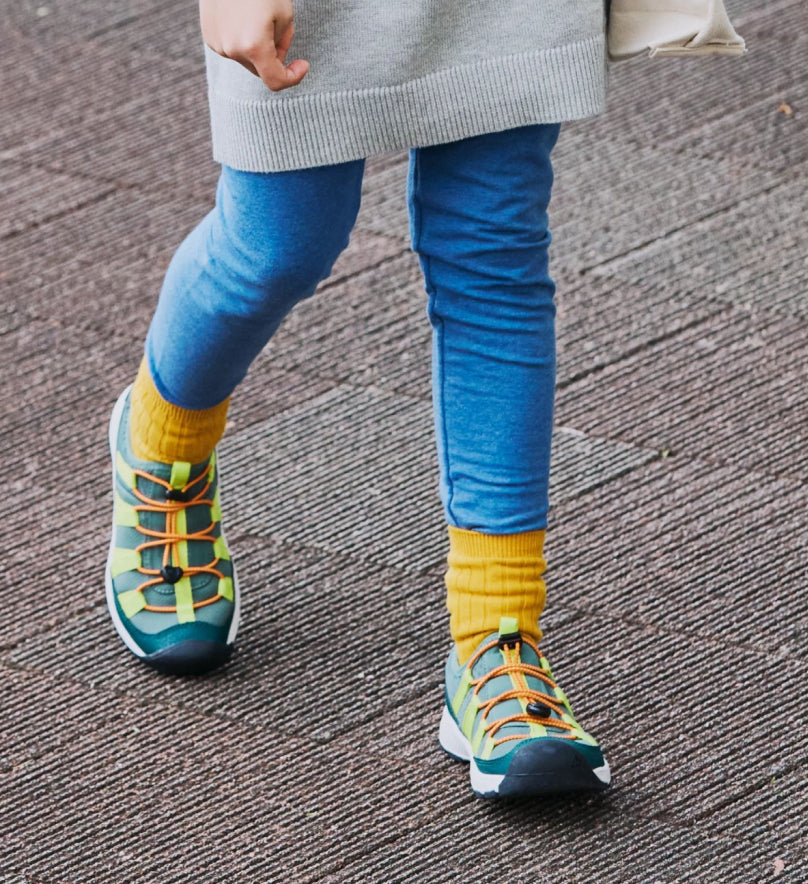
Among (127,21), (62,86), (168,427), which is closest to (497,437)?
(168,427)

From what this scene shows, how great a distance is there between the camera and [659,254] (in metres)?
1.62

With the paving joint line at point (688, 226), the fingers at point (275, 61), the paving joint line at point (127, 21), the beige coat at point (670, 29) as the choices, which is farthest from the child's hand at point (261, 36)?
the paving joint line at point (127, 21)

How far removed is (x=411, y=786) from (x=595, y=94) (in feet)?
1.71

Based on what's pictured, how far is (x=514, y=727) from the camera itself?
1008 mm

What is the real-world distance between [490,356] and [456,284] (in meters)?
0.06

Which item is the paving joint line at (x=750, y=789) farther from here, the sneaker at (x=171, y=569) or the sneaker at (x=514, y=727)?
the sneaker at (x=171, y=569)

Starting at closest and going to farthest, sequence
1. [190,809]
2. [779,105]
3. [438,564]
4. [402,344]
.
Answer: [190,809], [438,564], [402,344], [779,105]

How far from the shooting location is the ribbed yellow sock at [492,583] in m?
1.02

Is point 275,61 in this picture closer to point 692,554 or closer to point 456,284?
point 456,284

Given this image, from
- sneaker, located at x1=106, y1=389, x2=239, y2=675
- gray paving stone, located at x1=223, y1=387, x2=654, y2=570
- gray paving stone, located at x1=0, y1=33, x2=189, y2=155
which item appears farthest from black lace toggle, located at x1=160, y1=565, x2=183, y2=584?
gray paving stone, located at x1=0, y1=33, x2=189, y2=155

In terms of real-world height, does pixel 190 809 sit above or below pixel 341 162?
below

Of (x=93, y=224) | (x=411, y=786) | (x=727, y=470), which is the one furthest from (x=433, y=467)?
(x=93, y=224)

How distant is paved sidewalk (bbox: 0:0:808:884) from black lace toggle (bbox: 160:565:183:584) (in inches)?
3.0

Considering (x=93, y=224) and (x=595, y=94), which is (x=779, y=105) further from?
(x=595, y=94)
